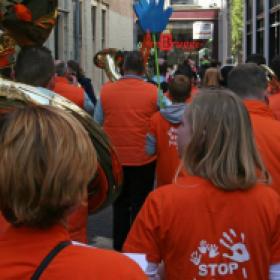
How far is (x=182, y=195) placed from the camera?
247cm

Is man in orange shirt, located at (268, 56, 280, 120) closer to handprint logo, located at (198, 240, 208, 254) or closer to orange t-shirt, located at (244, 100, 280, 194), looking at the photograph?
orange t-shirt, located at (244, 100, 280, 194)

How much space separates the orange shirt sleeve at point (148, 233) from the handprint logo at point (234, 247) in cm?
23

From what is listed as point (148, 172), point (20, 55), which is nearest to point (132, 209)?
point (148, 172)

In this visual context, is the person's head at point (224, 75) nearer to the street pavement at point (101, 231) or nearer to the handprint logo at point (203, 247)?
the street pavement at point (101, 231)

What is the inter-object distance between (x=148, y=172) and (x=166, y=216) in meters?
3.51

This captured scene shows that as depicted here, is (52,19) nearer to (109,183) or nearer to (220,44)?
(109,183)

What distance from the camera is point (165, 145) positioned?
534 cm

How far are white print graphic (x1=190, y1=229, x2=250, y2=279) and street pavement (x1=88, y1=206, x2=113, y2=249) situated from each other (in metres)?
3.70

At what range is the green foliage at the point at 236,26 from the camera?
3366 cm

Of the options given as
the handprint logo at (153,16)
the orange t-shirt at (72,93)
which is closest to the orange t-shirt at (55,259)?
the orange t-shirt at (72,93)

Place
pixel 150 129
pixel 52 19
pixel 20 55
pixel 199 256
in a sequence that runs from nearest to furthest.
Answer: pixel 199 256 → pixel 52 19 → pixel 20 55 → pixel 150 129

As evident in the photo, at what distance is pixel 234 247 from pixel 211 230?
10cm

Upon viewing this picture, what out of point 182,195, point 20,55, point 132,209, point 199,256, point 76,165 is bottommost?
point 132,209

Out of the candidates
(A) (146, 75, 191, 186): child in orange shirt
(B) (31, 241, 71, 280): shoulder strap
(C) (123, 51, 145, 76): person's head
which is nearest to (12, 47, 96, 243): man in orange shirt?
(A) (146, 75, 191, 186): child in orange shirt
